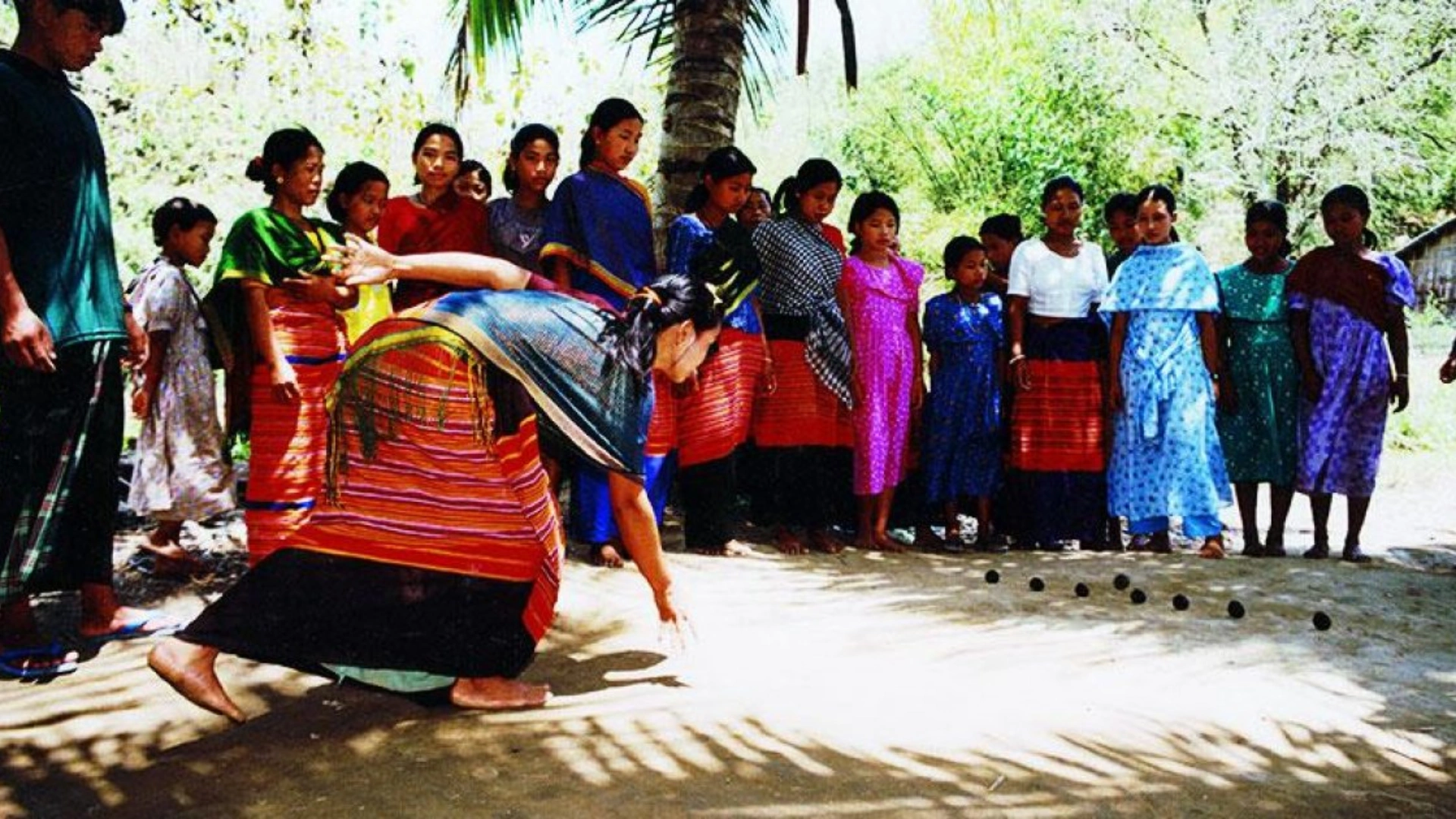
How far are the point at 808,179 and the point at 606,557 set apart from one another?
2045 millimetres

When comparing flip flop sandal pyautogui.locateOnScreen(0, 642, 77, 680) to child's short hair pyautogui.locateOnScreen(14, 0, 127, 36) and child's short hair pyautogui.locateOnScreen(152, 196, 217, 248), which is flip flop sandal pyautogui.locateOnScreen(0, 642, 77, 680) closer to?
child's short hair pyautogui.locateOnScreen(14, 0, 127, 36)

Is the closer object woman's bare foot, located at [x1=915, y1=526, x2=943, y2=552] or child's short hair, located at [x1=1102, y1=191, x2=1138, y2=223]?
woman's bare foot, located at [x1=915, y1=526, x2=943, y2=552]

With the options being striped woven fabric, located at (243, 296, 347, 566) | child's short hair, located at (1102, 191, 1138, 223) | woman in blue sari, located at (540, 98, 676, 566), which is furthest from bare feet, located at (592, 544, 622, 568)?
child's short hair, located at (1102, 191, 1138, 223)

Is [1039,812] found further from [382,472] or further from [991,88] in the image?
[991,88]

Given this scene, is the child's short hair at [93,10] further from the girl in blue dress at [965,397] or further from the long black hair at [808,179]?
the girl in blue dress at [965,397]

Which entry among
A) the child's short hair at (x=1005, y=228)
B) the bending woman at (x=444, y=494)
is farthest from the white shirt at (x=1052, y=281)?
the bending woman at (x=444, y=494)

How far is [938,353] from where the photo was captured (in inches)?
243

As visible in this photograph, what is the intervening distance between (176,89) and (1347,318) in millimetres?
9579

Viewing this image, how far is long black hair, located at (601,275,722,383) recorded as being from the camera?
297cm

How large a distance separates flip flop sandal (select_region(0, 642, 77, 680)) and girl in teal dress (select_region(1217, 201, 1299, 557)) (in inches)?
207

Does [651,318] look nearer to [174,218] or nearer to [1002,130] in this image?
[174,218]

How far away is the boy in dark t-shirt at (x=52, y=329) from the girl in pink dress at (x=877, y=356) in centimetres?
333

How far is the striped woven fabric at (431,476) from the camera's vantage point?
282 centimetres

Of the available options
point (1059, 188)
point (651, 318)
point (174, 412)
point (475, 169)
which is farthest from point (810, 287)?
point (174, 412)
